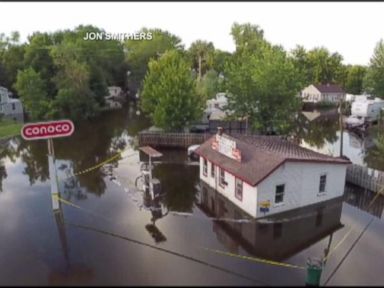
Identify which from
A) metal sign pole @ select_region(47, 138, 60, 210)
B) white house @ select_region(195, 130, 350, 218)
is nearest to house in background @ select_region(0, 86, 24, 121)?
metal sign pole @ select_region(47, 138, 60, 210)

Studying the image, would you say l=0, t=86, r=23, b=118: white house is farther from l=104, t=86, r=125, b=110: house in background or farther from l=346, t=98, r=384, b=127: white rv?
l=346, t=98, r=384, b=127: white rv

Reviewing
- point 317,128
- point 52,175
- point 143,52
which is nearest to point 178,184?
point 52,175

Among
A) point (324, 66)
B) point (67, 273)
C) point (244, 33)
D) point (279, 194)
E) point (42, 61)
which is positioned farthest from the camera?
point (324, 66)

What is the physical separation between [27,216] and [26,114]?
132 feet

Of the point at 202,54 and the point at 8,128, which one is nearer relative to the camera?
the point at 8,128

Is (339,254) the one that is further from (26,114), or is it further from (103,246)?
(26,114)

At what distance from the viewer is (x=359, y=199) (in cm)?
2150

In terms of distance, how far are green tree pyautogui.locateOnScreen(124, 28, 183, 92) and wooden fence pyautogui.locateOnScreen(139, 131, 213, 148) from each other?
41275 millimetres

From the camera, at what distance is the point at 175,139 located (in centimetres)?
3497

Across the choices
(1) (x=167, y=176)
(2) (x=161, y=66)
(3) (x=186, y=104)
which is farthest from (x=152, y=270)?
(2) (x=161, y=66)

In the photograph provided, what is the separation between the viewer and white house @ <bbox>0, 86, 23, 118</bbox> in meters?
50.5

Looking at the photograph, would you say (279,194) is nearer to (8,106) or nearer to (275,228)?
(275,228)

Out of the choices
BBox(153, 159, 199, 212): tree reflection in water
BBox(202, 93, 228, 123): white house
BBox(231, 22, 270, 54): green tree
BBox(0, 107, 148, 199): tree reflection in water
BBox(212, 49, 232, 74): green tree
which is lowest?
BBox(153, 159, 199, 212): tree reflection in water

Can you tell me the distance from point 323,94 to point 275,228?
6348cm
